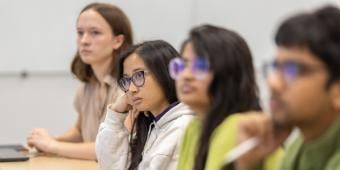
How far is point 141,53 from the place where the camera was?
187 cm

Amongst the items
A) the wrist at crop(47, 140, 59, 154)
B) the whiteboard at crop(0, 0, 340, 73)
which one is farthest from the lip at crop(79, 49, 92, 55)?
the whiteboard at crop(0, 0, 340, 73)

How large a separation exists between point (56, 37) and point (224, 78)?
8.13 feet

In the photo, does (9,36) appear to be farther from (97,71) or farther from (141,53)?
(141,53)

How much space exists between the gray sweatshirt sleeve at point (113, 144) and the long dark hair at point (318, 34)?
1.09 metres

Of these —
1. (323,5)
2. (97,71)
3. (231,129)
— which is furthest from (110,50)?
(323,5)

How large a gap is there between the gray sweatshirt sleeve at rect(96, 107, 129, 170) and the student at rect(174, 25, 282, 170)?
0.74 meters

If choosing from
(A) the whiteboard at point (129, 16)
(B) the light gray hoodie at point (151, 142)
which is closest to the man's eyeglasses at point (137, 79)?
(B) the light gray hoodie at point (151, 142)

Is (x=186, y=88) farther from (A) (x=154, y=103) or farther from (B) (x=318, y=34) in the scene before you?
(A) (x=154, y=103)

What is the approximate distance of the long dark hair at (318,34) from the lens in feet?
3.18

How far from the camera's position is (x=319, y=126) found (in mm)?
1029

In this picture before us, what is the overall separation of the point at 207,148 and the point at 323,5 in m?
0.41

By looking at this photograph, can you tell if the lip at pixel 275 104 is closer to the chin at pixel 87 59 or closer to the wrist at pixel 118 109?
the wrist at pixel 118 109

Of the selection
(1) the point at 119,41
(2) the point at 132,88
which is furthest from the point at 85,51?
(2) the point at 132,88

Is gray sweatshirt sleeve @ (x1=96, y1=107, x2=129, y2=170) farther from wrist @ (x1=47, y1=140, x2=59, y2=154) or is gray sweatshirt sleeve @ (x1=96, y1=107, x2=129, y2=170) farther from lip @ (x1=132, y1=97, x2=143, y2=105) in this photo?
wrist @ (x1=47, y1=140, x2=59, y2=154)
